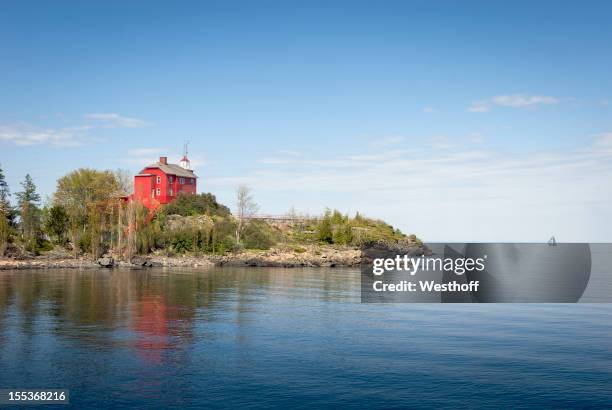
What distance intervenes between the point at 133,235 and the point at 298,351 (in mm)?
85029

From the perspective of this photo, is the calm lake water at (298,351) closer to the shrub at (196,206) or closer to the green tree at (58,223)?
the green tree at (58,223)

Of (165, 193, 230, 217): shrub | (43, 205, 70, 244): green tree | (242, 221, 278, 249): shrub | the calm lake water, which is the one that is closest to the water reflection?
the calm lake water

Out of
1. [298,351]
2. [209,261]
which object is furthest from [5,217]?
[298,351]

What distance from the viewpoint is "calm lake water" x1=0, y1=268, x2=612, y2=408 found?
88.9ft

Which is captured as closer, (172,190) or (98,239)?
(98,239)

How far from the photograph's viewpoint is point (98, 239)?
373 ft

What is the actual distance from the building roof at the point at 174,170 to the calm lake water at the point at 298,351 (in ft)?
243

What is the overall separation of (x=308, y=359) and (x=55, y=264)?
8379 centimetres

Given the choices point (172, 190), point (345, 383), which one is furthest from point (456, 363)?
point (172, 190)

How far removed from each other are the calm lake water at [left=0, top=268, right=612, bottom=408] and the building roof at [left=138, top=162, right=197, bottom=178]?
74017mm

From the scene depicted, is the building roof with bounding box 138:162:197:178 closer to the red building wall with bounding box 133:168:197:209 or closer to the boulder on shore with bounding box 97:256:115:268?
the red building wall with bounding box 133:168:197:209

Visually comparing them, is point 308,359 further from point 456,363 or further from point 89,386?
point 89,386

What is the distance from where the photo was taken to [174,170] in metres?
140

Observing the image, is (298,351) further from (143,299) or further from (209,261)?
(209,261)
